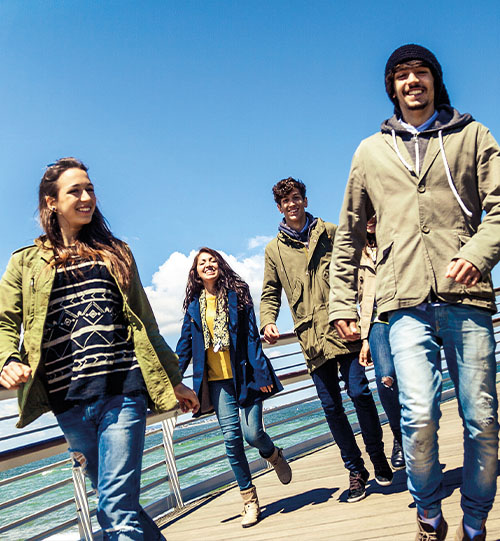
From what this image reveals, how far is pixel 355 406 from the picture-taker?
14.1ft

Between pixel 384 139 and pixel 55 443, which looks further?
pixel 55 443

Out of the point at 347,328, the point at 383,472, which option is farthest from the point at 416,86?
the point at 383,472

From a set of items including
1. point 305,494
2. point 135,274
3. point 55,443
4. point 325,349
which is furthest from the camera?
point 305,494

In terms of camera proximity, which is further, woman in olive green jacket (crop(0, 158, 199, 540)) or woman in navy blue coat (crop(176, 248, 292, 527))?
woman in navy blue coat (crop(176, 248, 292, 527))

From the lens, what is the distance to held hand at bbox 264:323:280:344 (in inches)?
183

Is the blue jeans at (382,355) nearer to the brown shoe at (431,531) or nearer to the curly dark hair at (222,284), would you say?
the curly dark hair at (222,284)

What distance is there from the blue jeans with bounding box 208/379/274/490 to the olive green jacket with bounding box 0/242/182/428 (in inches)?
68.6

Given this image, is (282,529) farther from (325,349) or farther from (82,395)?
(82,395)

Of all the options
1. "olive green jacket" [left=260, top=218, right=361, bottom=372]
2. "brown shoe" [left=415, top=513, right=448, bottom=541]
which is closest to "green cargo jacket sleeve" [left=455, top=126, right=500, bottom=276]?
"brown shoe" [left=415, top=513, right=448, bottom=541]

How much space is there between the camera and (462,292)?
2.42 meters

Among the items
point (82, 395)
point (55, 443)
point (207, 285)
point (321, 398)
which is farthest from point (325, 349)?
point (82, 395)

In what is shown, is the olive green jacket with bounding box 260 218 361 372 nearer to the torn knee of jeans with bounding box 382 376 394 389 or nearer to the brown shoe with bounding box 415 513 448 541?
the torn knee of jeans with bounding box 382 376 394 389

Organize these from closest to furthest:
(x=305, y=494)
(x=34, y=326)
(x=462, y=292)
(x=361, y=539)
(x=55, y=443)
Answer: (x=462, y=292), (x=34, y=326), (x=361, y=539), (x=55, y=443), (x=305, y=494)

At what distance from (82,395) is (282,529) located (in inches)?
78.4
